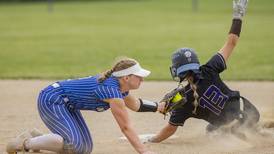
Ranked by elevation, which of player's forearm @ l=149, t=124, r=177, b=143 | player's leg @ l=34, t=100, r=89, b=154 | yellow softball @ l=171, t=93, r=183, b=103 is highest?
yellow softball @ l=171, t=93, r=183, b=103

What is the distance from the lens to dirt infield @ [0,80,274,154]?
744 centimetres

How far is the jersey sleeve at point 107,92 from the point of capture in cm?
627

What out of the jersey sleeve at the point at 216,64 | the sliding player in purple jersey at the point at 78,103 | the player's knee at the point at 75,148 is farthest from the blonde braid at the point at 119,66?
the jersey sleeve at the point at 216,64

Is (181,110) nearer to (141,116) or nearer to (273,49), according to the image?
(141,116)

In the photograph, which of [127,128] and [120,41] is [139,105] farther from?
[120,41]

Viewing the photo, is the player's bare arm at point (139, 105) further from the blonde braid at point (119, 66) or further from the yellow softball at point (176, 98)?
the blonde braid at point (119, 66)

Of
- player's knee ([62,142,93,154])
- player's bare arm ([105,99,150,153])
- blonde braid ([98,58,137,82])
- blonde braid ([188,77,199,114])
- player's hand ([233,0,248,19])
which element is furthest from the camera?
player's hand ([233,0,248,19])

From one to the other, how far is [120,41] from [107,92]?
50.8 ft

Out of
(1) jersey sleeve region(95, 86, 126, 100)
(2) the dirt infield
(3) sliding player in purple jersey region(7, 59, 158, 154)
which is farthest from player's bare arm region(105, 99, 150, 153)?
(2) the dirt infield

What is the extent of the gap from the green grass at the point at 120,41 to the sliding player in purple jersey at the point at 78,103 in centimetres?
677

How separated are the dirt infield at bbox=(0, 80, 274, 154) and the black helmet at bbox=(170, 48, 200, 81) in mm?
870

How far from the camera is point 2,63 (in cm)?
1628

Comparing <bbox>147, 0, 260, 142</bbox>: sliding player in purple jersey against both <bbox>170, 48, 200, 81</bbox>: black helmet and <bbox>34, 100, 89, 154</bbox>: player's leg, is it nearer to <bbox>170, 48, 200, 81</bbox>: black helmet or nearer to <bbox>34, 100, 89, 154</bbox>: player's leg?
<bbox>170, 48, 200, 81</bbox>: black helmet

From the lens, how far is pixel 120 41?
21.7 m
